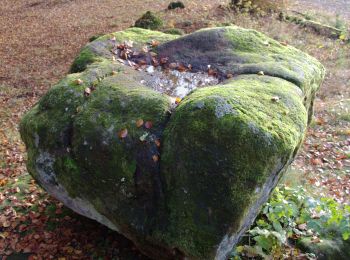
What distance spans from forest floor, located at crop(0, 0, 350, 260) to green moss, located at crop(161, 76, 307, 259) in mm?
1427

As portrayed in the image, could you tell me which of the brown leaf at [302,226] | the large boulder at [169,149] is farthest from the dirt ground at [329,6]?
the brown leaf at [302,226]

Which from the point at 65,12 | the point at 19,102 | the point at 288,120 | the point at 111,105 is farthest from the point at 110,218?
the point at 65,12

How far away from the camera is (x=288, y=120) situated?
433 cm

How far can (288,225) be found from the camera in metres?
5.06

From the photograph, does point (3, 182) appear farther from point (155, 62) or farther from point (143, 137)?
point (143, 137)

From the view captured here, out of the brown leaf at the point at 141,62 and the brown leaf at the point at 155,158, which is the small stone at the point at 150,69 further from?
the brown leaf at the point at 155,158

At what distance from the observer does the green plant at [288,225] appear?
445 cm

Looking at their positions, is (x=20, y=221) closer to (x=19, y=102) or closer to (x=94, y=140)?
(x=94, y=140)

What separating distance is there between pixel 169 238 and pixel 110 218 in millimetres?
842

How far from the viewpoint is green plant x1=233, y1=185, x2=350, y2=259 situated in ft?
14.6

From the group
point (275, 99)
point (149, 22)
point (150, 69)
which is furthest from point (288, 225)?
point (149, 22)

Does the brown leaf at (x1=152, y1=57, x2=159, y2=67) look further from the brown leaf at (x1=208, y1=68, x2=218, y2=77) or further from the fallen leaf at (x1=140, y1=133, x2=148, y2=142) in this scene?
the fallen leaf at (x1=140, y1=133, x2=148, y2=142)

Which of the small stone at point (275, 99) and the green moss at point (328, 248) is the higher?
the small stone at point (275, 99)

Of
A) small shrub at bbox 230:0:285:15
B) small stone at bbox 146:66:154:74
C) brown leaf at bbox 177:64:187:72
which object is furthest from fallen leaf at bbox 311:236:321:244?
small shrub at bbox 230:0:285:15
